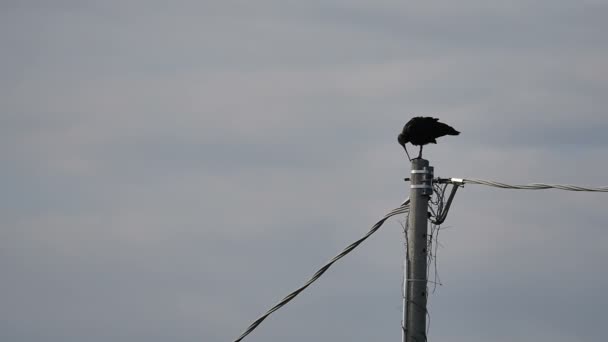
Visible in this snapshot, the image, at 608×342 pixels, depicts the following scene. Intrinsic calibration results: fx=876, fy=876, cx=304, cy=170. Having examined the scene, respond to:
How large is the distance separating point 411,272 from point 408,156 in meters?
2.56

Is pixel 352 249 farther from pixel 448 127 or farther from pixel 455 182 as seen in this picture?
pixel 448 127

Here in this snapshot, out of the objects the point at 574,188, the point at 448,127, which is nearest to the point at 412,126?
the point at 448,127

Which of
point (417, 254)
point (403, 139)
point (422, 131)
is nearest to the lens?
point (417, 254)

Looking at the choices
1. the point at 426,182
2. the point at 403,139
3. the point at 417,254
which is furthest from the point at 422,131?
the point at 417,254

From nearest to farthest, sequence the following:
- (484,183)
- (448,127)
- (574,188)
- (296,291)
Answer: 1. (574,188)
2. (484,183)
3. (296,291)
4. (448,127)

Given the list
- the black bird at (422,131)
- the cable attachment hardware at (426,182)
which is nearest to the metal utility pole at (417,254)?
the cable attachment hardware at (426,182)

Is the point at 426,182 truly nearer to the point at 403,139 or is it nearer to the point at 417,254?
the point at 417,254

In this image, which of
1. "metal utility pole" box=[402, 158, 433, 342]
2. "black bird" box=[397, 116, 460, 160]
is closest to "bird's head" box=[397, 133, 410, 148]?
"black bird" box=[397, 116, 460, 160]

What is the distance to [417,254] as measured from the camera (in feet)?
30.6

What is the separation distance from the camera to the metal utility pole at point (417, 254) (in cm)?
929

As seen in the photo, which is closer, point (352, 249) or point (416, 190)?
point (416, 190)

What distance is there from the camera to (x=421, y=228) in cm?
938

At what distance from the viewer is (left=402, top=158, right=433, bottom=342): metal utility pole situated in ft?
30.5

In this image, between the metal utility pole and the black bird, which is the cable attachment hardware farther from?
the black bird
